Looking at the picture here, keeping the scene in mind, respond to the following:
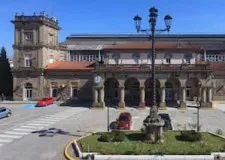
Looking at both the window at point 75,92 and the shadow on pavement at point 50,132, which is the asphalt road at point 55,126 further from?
the window at point 75,92

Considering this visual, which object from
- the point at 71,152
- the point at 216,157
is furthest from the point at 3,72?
the point at 216,157

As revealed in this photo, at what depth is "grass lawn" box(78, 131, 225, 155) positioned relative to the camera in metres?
22.2

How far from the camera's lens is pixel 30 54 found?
59.5 meters

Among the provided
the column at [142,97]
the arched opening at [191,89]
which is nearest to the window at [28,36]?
the column at [142,97]

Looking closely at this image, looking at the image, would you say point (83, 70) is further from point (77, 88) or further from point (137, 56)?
point (137, 56)

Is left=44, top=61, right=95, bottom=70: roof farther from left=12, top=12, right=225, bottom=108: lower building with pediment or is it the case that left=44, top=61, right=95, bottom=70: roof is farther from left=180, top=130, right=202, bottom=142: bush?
left=180, top=130, right=202, bottom=142: bush

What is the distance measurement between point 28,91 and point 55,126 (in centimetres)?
2636

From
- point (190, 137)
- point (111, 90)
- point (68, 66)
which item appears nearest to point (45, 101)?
point (68, 66)

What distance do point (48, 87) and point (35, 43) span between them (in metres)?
7.57

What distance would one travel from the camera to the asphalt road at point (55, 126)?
969 inches

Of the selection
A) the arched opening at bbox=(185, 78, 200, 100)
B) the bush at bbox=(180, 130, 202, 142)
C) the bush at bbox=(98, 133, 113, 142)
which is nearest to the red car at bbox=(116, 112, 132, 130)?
the bush at bbox=(98, 133, 113, 142)

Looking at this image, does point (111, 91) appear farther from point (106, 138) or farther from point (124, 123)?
point (106, 138)

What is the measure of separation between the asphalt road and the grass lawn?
7.37 feet

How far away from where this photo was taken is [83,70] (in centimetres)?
5897
